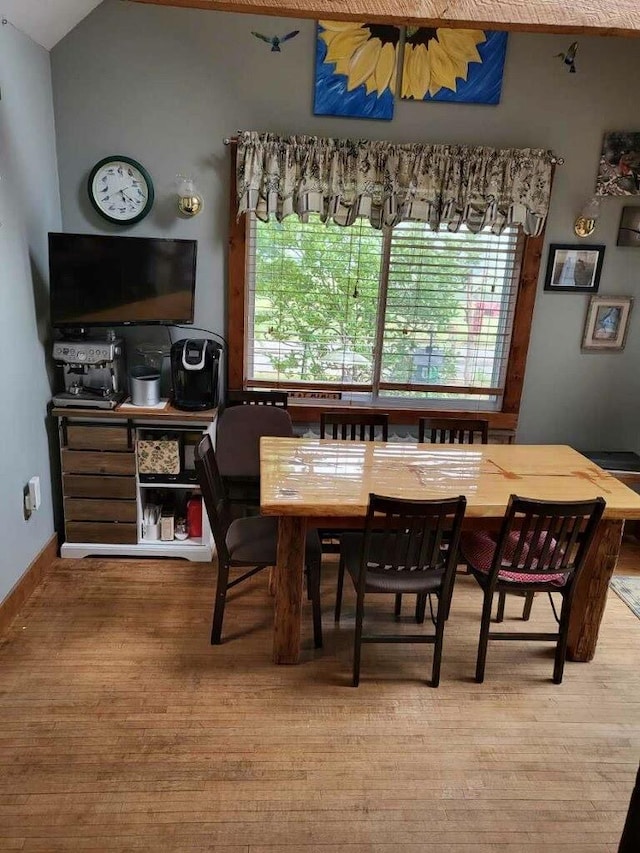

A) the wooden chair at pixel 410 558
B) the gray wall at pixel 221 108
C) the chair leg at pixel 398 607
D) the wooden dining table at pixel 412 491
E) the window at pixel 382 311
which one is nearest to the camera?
the wooden chair at pixel 410 558

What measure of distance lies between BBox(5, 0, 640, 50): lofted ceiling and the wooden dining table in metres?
1.66

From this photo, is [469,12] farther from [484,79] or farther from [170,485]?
[170,485]

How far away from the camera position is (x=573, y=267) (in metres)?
3.49

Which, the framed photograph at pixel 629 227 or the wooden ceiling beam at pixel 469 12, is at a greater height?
the wooden ceiling beam at pixel 469 12

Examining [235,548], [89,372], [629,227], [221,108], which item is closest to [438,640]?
[235,548]

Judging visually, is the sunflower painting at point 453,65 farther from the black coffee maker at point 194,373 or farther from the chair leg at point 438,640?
the chair leg at point 438,640

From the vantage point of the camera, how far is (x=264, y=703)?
7.52 ft

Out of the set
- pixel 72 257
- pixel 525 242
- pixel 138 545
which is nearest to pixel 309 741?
pixel 138 545

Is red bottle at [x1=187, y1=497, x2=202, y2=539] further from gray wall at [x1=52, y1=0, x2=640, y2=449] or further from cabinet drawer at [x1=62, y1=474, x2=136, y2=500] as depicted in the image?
gray wall at [x1=52, y1=0, x2=640, y2=449]

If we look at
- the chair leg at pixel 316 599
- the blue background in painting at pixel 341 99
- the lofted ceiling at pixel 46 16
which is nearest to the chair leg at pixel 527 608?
the chair leg at pixel 316 599

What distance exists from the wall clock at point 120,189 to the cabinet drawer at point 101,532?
166 centimetres

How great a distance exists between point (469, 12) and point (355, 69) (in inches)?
50.9

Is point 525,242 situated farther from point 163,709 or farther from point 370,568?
point 163,709

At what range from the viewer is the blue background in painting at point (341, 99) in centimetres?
313
